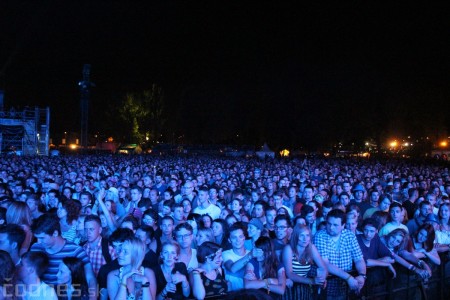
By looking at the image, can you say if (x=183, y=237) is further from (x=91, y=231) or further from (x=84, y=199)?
(x=84, y=199)

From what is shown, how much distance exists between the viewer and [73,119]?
6350 cm

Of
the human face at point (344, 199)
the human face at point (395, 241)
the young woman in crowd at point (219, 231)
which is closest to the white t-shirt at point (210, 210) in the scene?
the young woman in crowd at point (219, 231)

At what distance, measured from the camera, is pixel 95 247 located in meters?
4.23

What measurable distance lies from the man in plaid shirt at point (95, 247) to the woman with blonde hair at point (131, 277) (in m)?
0.86

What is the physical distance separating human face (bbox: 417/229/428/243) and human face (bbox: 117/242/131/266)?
351cm

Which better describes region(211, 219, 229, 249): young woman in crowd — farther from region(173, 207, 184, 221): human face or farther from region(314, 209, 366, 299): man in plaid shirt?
region(314, 209, 366, 299): man in plaid shirt

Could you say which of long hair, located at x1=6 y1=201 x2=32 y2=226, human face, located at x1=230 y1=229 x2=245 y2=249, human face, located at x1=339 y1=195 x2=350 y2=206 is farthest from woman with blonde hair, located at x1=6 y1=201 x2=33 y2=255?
human face, located at x1=339 y1=195 x2=350 y2=206

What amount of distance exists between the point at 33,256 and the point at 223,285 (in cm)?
153

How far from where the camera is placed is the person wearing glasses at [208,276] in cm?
338

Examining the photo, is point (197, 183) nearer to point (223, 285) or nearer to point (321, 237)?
point (321, 237)

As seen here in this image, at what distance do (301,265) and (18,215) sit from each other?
3308 millimetres

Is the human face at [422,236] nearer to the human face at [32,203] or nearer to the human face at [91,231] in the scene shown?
the human face at [91,231]

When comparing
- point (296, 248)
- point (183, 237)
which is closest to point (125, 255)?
point (183, 237)

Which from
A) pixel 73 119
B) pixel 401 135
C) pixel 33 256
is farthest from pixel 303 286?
pixel 73 119
